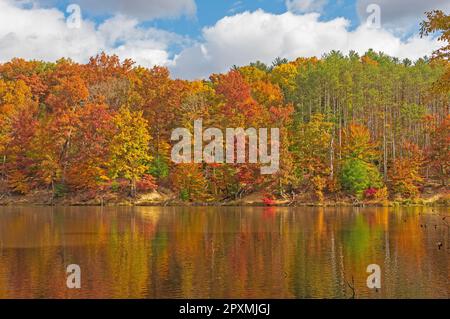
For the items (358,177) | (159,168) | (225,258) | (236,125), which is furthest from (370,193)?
(225,258)

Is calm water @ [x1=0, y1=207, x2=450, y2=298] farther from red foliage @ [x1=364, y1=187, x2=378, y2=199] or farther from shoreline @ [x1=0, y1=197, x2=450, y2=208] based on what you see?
red foliage @ [x1=364, y1=187, x2=378, y2=199]

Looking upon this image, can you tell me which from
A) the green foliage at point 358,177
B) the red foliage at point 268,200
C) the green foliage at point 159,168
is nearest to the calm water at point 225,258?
the green foliage at point 358,177

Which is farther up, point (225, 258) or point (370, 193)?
point (370, 193)

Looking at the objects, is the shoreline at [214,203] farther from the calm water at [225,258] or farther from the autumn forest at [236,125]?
the calm water at [225,258]

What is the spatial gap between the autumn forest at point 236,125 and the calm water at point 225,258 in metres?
28.0

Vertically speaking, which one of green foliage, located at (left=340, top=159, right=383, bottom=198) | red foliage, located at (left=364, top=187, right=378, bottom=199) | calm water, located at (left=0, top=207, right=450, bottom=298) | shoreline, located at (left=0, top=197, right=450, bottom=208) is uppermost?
green foliage, located at (left=340, top=159, right=383, bottom=198)

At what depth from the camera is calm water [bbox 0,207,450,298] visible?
20828mm

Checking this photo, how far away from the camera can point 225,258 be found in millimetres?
27641

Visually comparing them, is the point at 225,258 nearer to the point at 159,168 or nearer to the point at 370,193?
the point at 370,193

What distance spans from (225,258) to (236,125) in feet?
164

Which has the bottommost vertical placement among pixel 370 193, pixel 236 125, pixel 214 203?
pixel 214 203

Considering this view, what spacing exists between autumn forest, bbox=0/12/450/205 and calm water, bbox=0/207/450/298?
27968 millimetres

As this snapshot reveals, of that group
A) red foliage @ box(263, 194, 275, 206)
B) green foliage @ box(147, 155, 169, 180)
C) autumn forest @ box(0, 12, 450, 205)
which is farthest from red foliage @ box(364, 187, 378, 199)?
green foliage @ box(147, 155, 169, 180)
